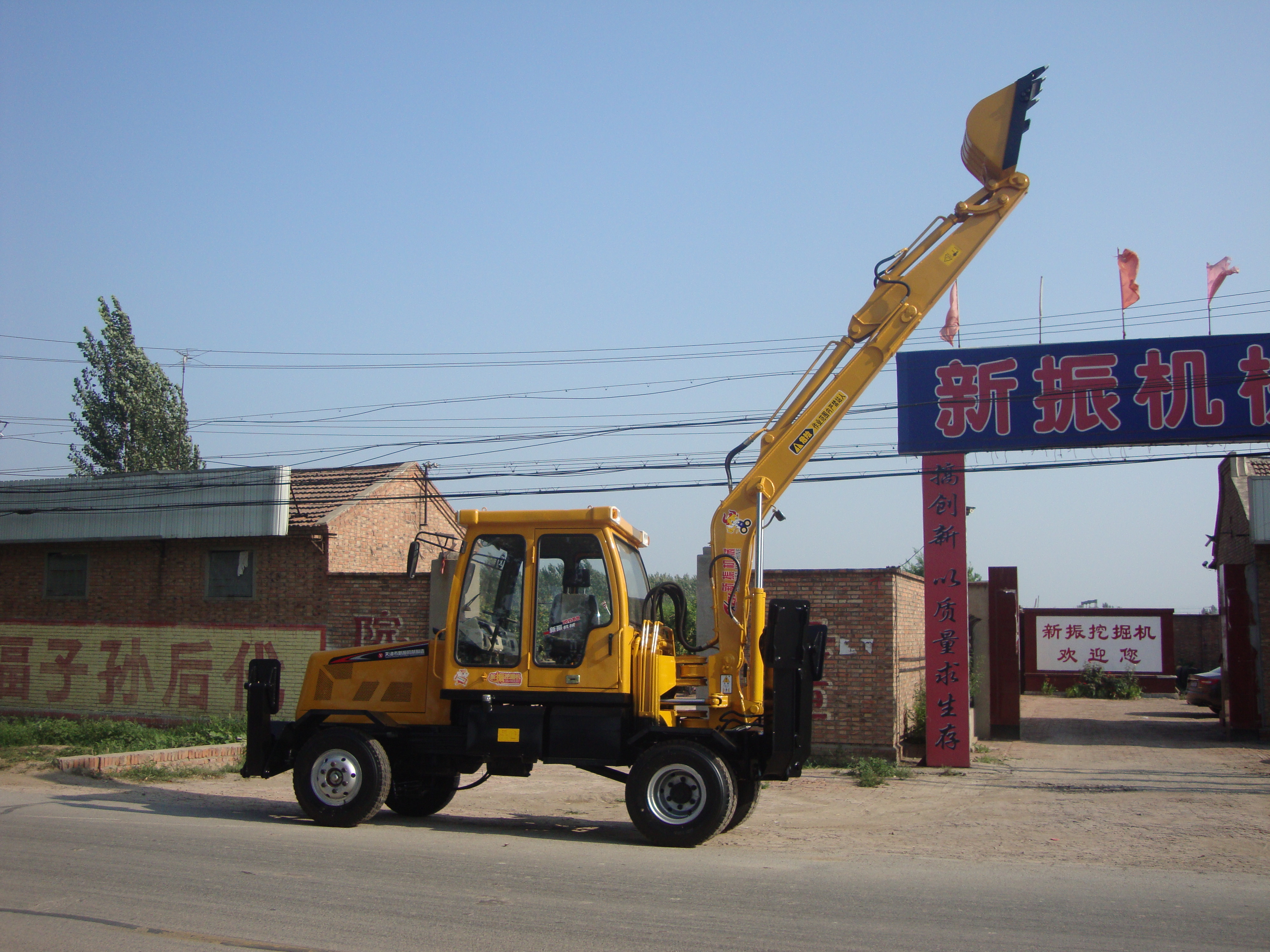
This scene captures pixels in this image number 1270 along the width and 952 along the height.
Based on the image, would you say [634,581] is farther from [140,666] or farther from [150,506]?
[140,666]

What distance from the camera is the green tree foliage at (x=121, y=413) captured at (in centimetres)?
3378

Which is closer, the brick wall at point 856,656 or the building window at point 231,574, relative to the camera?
the brick wall at point 856,656

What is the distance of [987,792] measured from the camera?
1341cm

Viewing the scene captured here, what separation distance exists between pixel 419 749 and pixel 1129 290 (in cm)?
1361

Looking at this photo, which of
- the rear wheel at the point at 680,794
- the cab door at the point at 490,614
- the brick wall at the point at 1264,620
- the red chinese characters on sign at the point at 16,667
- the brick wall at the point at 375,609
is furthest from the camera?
the red chinese characters on sign at the point at 16,667

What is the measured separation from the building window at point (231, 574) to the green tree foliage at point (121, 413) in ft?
48.4

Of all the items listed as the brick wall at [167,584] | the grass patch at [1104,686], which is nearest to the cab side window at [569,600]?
the brick wall at [167,584]

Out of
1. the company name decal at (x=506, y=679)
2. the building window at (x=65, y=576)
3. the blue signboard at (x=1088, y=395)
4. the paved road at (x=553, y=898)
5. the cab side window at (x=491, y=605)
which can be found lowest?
the paved road at (x=553, y=898)

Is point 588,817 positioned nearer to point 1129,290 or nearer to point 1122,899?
point 1122,899

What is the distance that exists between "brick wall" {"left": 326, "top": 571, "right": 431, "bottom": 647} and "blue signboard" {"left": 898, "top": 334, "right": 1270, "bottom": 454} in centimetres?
883

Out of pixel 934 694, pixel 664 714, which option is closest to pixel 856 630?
pixel 934 694

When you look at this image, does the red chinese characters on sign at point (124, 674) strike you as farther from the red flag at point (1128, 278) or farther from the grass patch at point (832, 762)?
the red flag at point (1128, 278)

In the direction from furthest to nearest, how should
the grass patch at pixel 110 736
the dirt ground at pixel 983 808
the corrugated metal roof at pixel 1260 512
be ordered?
the corrugated metal roof at pixel 1260 512 → the grass patch at pixel 110 736 → the dirt ground at pixel 983 808

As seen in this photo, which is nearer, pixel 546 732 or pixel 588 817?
pixel 546 732
